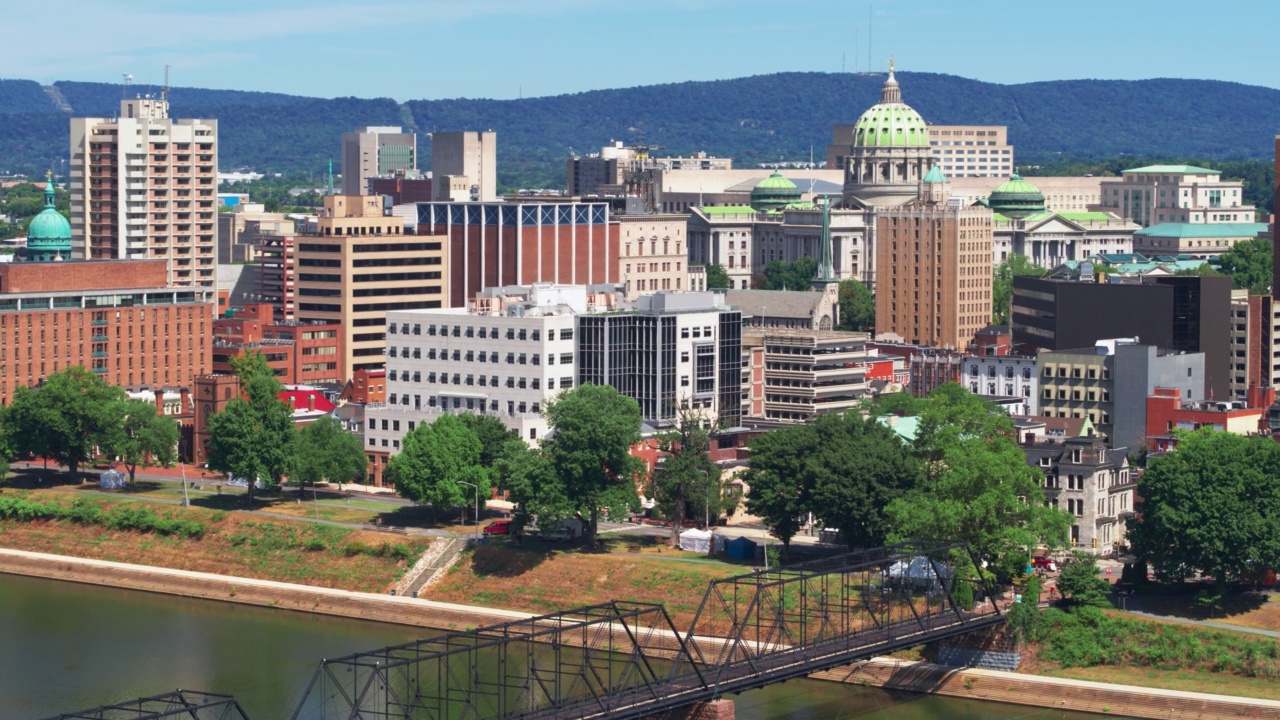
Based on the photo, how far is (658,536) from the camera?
466 ft

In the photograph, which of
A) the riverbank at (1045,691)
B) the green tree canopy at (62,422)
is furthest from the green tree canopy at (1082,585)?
the green tree canopy at (62,422)

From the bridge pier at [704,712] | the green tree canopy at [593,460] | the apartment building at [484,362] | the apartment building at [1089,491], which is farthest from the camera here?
the apartment building at [484,362]

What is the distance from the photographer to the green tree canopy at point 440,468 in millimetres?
144625

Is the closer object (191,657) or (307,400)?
(191,657)

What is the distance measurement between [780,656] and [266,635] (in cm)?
3469

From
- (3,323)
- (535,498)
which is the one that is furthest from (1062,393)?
(3,323)

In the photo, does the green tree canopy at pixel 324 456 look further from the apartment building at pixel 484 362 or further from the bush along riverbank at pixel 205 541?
the bush along riverbank at pixel 205 541

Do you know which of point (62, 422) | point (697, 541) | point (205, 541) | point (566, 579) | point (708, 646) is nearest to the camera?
point (708, 646)

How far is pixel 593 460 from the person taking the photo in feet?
454

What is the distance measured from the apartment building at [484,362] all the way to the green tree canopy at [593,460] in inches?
660

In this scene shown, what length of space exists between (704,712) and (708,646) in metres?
23.1

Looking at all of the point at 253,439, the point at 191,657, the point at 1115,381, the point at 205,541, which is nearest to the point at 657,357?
the point at 253,439

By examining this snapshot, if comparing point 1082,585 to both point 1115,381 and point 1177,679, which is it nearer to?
point 1177,679

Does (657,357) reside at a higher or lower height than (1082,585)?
higher
